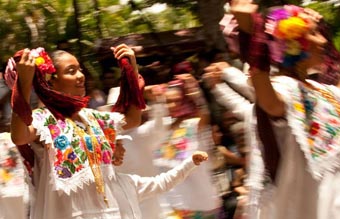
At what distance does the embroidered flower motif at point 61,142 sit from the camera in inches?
148

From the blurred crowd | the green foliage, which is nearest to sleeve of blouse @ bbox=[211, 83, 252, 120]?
the blurred crowd

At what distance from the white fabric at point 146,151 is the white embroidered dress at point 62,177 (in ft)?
3.32

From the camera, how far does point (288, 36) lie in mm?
3434

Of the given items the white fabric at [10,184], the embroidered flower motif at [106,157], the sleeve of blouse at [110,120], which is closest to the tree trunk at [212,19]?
the white fabric at [10,184]

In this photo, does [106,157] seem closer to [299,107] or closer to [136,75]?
[136,75]

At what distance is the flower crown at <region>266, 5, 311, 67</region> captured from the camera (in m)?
→ 3.43

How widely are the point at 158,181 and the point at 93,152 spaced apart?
551 millimetres

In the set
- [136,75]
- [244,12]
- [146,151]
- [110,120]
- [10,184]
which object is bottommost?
[10,184]

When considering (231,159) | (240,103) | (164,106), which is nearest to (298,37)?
(240,103)

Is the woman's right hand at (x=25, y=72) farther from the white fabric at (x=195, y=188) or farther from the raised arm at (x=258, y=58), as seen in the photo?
the white fabric at (x=195, y=188)

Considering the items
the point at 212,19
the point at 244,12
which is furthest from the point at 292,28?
the point at 212,19

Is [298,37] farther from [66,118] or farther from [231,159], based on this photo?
[231,159]

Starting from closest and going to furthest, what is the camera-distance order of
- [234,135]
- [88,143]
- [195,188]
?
[88,143] < [195,188] < [234,135]

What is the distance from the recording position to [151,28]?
26.5 feet
